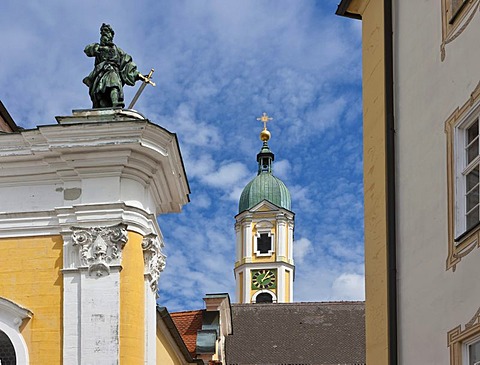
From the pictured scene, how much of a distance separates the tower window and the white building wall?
56811 millimetres

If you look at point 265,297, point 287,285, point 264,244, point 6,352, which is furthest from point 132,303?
point 264,244

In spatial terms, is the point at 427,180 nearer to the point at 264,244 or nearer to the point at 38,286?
the point at 38,286

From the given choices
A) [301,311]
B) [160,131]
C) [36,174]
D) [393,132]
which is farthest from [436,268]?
[301,311]

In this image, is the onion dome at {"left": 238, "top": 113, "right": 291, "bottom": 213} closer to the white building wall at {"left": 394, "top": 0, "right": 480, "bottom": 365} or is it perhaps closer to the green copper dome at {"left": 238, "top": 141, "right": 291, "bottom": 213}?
the green copper dome at {"left": 238, "top": 141, "right": 291, "bottom": 213}

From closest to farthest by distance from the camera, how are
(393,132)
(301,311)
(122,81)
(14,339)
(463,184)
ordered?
(463,184)
(393,132)
(14,339)
(122,81)
(301,311)

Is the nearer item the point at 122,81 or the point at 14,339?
the point at 14,339

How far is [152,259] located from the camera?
1694 centimetres

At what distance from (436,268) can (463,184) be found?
914mm

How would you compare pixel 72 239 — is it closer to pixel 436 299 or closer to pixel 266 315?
pixel 436 299

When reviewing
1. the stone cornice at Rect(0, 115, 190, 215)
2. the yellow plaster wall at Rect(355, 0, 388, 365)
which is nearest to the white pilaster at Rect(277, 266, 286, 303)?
the stone cornice at Rect(0, 115, 190, 215)

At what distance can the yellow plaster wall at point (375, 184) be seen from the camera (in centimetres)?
1263

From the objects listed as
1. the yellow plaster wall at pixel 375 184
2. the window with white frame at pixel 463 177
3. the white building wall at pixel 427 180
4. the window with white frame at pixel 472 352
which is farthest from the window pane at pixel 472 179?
the yellow plaster wall at pixel 375 184

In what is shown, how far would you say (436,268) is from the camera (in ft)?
35.9

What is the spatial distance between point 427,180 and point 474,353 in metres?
2.08
